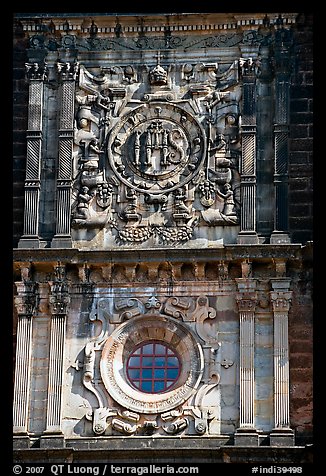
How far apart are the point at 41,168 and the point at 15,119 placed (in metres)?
1.16

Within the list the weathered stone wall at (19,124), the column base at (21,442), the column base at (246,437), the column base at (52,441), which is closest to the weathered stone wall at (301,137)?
the column base at (246,437)

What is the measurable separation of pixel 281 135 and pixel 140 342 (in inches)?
178

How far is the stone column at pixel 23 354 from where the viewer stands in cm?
2666

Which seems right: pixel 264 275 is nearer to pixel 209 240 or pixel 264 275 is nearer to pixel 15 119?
pixel 209 240

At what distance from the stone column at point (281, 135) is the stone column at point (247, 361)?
1.05m

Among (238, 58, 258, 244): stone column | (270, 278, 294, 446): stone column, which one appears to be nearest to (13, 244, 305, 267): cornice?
(238, 58, 258, 244): stone column

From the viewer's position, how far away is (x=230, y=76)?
28859mm

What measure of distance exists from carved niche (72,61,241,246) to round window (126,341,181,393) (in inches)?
74.1

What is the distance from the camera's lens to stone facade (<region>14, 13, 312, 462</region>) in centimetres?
2666

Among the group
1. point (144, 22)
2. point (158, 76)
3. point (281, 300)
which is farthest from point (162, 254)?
point (144, 22)

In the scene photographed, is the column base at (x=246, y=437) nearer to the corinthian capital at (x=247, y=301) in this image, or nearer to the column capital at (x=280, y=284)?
the corinthian capital at (x=247, y=301)
